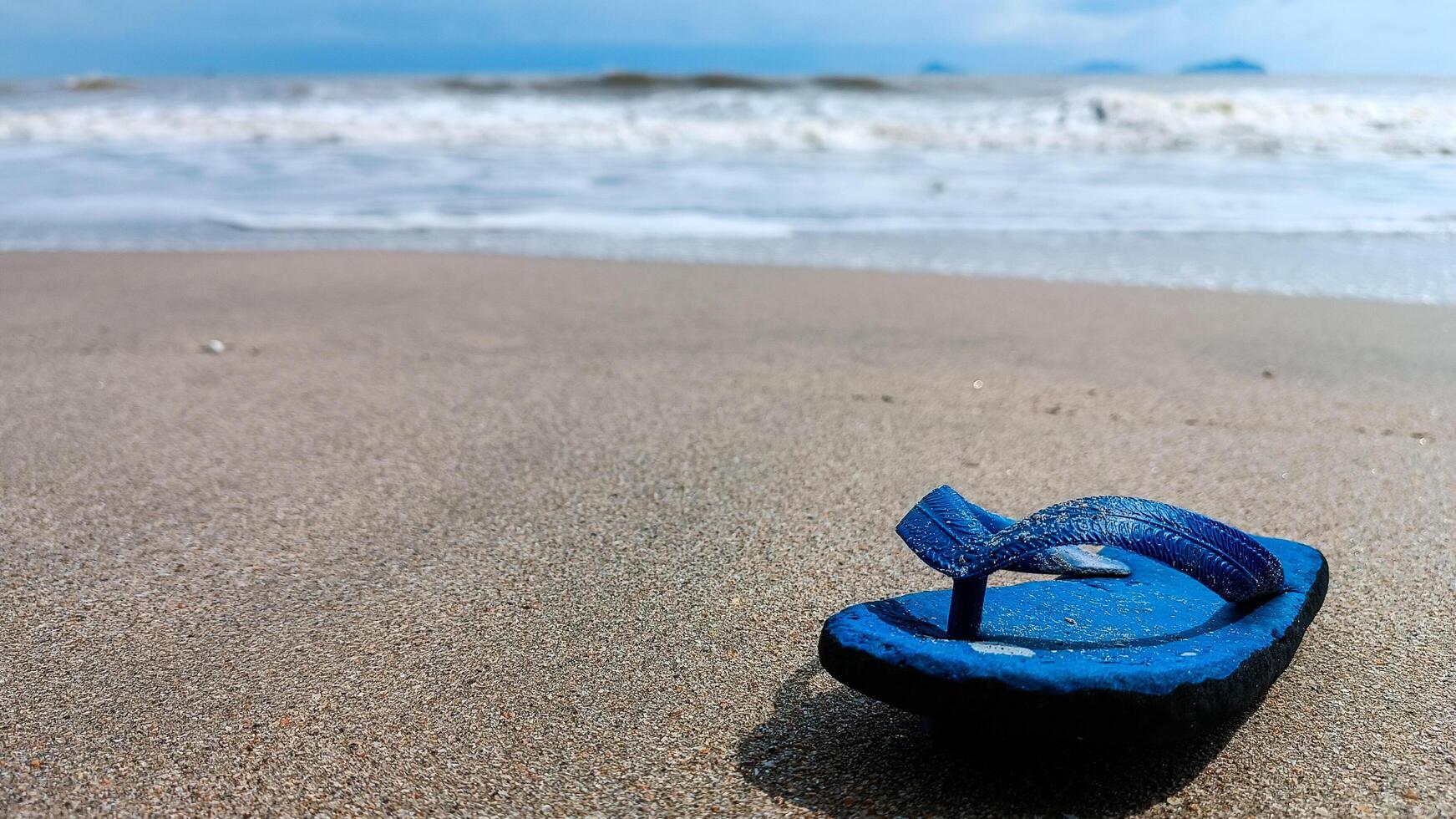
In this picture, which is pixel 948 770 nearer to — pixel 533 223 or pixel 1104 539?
pixel 1104 539

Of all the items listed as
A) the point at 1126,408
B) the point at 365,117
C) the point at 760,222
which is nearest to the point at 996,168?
the point at 760,222

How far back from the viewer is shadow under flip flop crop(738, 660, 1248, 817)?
1.21 meters

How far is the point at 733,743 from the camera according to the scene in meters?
1.37

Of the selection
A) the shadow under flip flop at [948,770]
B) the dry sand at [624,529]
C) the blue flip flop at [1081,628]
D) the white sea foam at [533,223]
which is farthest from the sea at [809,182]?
the shadow under flip flop at [948,770]

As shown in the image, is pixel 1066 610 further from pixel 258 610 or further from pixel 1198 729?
pixel 258 610

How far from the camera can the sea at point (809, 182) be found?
18.4ft

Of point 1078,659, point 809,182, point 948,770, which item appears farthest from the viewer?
point 809,182

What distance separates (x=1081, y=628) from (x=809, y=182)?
7.60 m

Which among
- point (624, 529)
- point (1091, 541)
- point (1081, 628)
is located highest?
A: point (1091, 541)

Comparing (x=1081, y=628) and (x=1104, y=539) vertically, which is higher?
(x=1104, y=539)

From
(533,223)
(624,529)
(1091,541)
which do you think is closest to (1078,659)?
(1091,541)

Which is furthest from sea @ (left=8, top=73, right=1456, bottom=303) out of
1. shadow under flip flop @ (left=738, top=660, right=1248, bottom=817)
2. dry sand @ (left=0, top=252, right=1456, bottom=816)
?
shadow under flip flop @ (left=738, top=660, right=1248, bottom=817)

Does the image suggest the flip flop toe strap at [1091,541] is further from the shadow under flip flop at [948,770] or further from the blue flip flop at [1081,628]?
the shadow under flip flop at [948,770]

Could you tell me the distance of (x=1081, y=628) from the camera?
1328 mm
